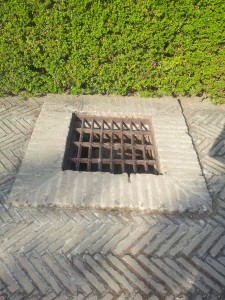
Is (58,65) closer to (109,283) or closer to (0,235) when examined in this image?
(0,235)

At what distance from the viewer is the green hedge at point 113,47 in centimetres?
378

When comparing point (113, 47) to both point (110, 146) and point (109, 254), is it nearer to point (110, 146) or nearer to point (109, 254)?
point (110, 146)

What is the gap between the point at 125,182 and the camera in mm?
3088

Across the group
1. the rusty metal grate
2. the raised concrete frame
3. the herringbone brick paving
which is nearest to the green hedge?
the rusty metal grate

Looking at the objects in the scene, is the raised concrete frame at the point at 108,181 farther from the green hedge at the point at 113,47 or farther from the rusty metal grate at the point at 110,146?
the green hedge at the point at 113,47

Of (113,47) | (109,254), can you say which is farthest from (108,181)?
(113,47)

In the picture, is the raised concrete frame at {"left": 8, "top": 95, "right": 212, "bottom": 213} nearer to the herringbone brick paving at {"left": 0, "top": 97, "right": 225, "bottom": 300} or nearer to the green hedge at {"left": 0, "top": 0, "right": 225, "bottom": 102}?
the herringbone brick paving at {"left": 0, "top": 97, "right": 225, "bottom": 300}

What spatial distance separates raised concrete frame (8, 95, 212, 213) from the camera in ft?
9.37

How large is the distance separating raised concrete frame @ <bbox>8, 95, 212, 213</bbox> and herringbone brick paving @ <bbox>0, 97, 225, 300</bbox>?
0.10 m

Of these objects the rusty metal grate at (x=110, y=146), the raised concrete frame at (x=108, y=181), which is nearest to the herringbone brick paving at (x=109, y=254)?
the raised concrete frame at (x=108, y=181)

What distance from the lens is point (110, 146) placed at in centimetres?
361

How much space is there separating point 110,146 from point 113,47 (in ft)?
4.90

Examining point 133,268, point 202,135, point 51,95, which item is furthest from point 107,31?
point 133,268

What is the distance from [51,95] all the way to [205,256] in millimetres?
3170
